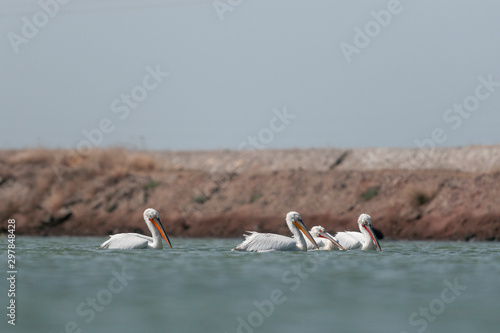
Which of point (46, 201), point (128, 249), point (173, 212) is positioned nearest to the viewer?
point (128, 249)

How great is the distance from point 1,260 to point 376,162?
26092 millimetres

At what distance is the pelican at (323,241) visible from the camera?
22.8 metres

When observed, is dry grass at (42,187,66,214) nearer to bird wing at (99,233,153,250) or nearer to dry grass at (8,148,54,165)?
dry grass at (8,148,54,165)

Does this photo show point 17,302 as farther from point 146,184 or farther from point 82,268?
point 146,184

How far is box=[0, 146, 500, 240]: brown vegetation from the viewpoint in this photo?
32.3 metres

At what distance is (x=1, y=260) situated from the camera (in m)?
19.7

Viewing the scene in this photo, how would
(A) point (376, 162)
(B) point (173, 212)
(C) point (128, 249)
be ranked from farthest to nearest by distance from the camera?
(A) point (376, 162) < (B) point (173, 212) < (C) point (128, 249)

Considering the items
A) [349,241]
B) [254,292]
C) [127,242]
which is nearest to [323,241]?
[349,241]

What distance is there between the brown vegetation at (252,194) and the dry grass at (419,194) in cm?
3

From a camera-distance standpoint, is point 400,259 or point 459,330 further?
point 400,259

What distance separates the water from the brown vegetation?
35.9 ft

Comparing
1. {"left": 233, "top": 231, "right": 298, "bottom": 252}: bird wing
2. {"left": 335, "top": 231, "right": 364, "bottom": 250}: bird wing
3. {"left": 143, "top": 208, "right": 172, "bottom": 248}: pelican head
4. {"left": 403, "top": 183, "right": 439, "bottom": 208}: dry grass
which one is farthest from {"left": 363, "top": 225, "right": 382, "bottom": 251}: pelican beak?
{"left": 403, "top": 183, "right": 439, "bottom": 208}: dry grass

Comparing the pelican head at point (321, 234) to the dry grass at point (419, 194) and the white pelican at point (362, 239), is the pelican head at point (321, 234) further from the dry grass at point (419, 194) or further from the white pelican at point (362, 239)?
the dry grass at point (419, 194)

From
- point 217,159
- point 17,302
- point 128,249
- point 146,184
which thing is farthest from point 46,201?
point 17,302
